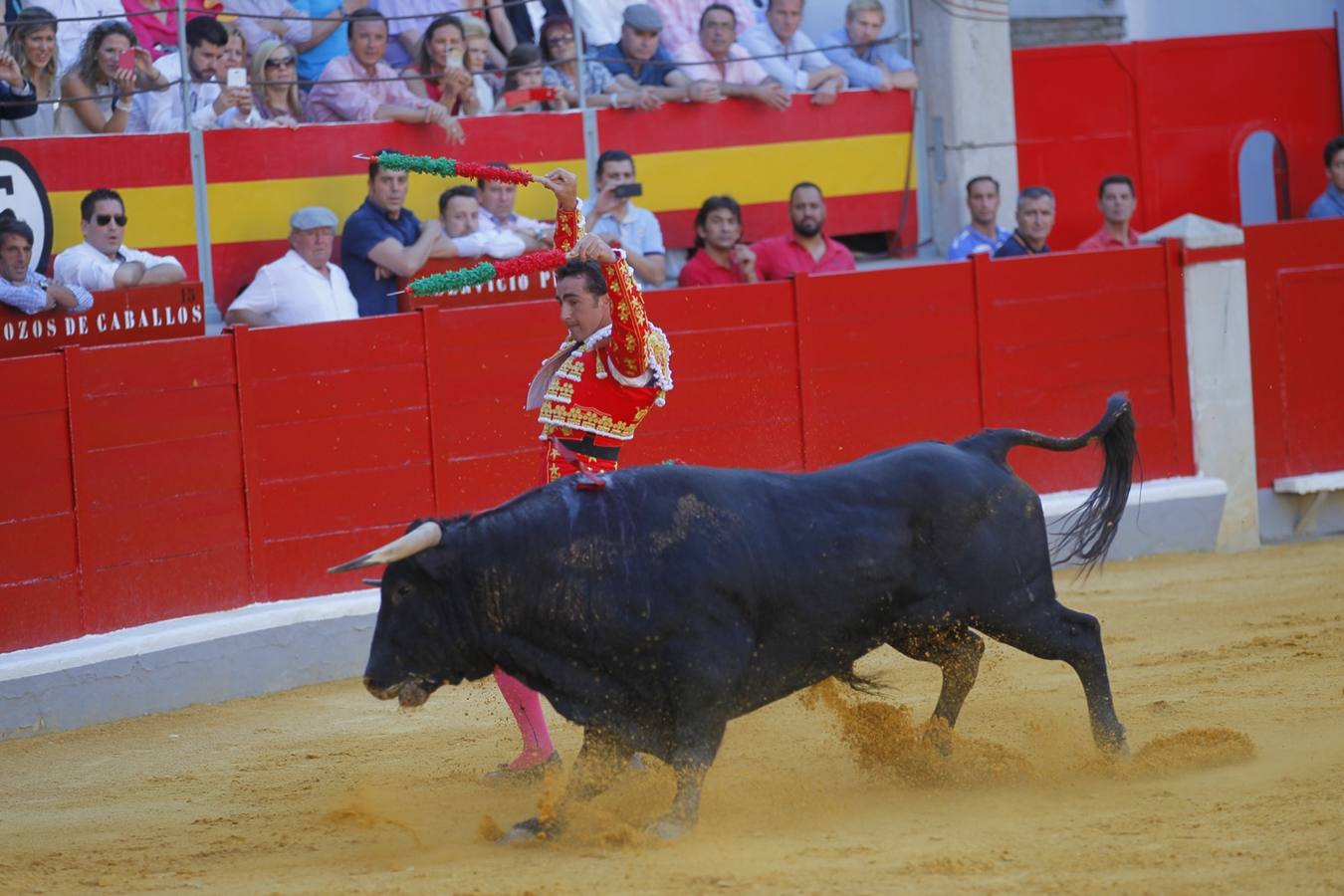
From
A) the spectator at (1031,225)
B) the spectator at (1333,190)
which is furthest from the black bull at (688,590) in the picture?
the spectator at (1333,190)

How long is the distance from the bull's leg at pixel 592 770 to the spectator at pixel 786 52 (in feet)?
18.0

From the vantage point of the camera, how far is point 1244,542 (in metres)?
8.51

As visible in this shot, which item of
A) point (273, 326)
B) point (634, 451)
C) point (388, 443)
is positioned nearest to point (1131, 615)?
point (634, 451)

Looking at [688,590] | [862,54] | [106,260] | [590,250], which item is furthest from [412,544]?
[862,54]

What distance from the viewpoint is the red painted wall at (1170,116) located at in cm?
1023

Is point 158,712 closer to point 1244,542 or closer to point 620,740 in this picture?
point 620,740

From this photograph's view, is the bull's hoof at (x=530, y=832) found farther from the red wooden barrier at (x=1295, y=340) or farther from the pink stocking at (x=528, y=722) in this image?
the red wooden barrier at (x=1295, y=340)

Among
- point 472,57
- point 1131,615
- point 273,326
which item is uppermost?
point 472,57

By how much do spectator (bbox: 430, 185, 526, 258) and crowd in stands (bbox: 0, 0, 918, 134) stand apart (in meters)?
0.49

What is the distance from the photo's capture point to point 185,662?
616cm

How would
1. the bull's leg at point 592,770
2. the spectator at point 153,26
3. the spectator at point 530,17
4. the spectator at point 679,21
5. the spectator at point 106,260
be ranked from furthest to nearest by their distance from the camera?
1. the spectator at point 679,21
2. the spectator at point 530,17
3. the spectator at point 153,26
4. the spectator at point 106,260
5. the bull's leg at point 592,770

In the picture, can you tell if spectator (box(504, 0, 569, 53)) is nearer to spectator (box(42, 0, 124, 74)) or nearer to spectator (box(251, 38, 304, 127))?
spectator (box(251, 38, 304, 127))

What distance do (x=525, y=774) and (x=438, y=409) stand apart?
2.14 metres

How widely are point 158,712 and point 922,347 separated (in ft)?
11.5
